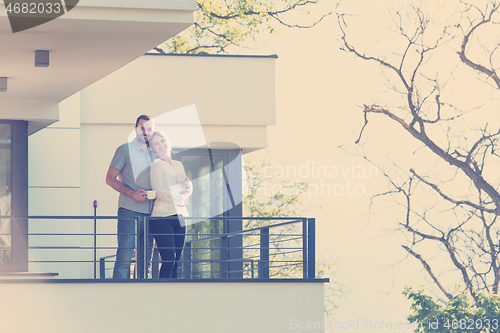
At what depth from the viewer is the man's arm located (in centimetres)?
634

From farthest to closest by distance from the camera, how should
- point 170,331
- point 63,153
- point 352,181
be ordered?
point 352,181 < point 63,153 < point 170,331

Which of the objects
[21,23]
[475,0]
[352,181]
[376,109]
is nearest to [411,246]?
[376,109]

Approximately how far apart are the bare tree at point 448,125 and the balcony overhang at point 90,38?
38.6 ft

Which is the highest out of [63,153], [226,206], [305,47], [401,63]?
[305,47]

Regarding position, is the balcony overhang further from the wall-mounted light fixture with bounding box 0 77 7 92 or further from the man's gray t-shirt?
the man's gray t-shirt

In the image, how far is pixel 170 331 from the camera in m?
6.30

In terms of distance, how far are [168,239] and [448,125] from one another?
1251 centimetres

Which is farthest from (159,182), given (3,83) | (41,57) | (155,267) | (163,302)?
(155,267)

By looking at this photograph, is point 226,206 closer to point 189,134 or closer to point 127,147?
point 189,134

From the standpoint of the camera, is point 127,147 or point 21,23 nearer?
point 21,23

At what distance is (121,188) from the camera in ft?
21.1

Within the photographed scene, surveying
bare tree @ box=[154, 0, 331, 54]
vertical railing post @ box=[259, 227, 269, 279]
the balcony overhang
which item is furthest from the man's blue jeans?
bare tree @ box=[154, 0, 331, 54]

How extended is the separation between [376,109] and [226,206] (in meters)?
8.62

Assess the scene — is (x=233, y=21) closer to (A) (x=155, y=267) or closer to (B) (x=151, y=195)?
(A) (x=155, y=267)
